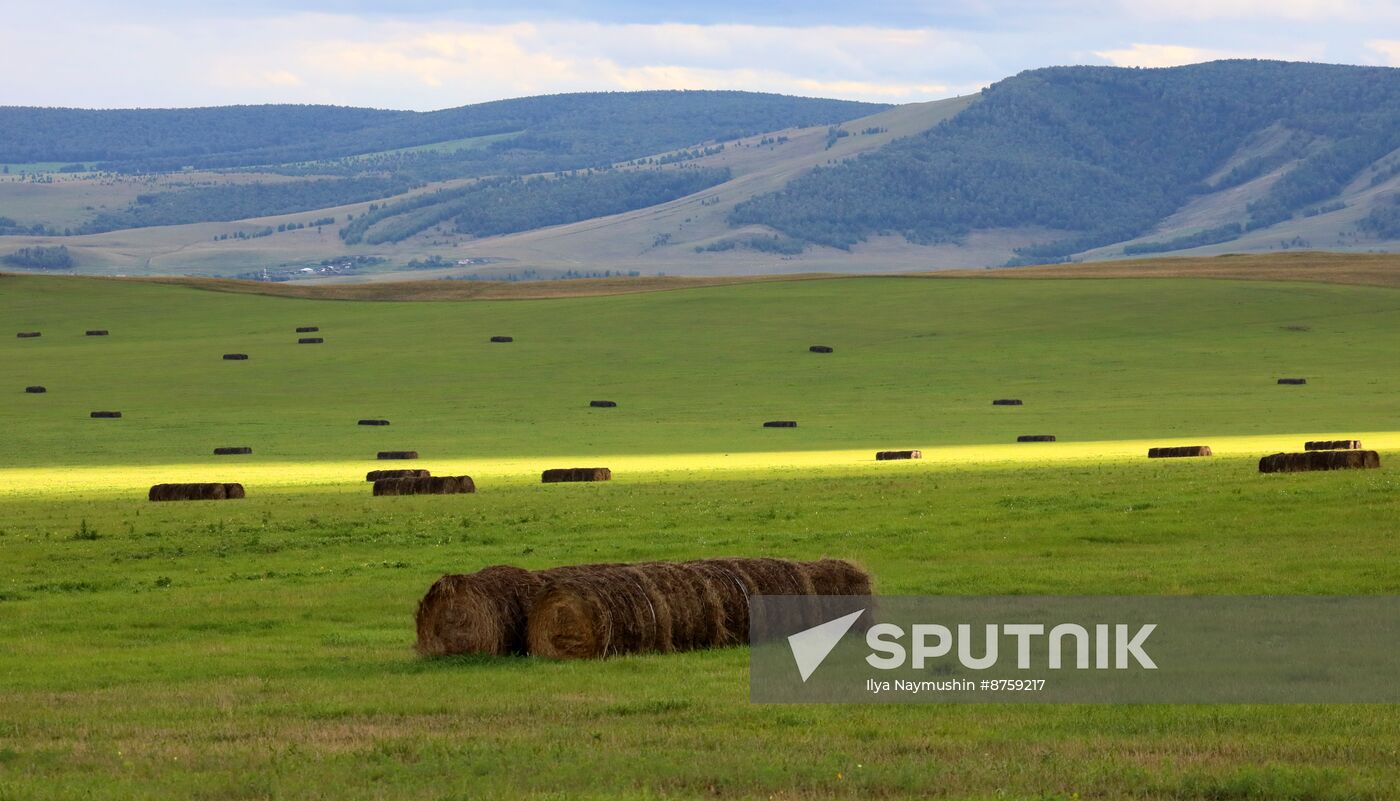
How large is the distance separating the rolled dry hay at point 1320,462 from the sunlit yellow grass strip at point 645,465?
6.52m

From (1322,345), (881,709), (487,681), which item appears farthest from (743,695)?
(1322,345)

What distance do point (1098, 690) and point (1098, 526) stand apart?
40.5 feet

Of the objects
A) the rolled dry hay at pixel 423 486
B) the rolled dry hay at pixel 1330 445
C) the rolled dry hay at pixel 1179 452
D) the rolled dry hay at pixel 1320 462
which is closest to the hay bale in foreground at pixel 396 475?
the rolled dry hay at pixel 423 486

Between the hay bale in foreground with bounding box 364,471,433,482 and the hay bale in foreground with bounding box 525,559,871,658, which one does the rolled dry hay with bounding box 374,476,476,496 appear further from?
the hay bale in foreground with bounding box 525,559,871,658

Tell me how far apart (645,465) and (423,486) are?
9.37m

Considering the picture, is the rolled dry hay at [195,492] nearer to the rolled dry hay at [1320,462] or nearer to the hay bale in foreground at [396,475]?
the hay bale in foreground at [396,475]

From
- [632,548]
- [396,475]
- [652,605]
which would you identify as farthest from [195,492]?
[652,605]

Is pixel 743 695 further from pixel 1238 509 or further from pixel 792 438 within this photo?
pixel 792 438

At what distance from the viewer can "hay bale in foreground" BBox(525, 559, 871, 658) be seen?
16.3m

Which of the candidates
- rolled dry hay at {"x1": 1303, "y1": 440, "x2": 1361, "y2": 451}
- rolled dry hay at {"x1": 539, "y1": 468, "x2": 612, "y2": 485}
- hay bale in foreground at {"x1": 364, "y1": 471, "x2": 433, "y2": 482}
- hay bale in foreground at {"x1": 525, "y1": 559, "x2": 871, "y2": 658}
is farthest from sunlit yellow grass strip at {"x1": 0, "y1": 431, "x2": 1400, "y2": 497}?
hay bale in foreground at {"x1": 525, "y1": 559, "x2": 871, "y2": 658}

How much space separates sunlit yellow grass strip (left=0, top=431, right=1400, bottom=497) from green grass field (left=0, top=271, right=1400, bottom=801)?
350 mm

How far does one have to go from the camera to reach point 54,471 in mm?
46812

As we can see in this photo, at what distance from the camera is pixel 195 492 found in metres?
36.3

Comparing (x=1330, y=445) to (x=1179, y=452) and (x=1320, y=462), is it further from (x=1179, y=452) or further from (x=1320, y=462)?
(x=1320, y=462)
